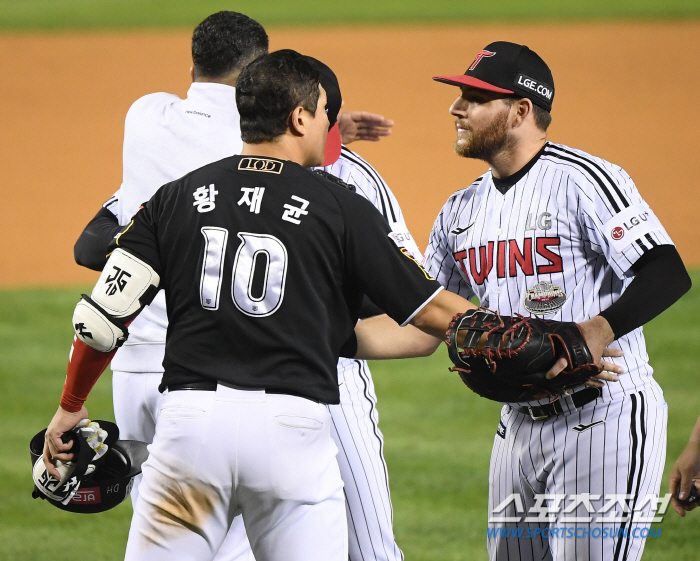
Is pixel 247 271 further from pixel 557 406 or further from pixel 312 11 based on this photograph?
pixel 312 11

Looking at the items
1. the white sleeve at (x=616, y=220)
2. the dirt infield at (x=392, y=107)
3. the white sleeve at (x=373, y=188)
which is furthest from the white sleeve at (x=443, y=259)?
the dirt infield at (x=392, y=107)

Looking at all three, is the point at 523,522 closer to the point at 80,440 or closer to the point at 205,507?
the point at 205,507

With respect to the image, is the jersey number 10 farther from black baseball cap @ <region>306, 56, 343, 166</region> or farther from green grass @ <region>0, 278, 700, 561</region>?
green grass @ <region>0, 278, 700, 561</region>

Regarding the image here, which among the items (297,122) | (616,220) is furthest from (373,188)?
(297,122)

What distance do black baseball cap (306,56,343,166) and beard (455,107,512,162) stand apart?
0.50 meters

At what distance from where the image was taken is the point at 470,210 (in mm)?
3477

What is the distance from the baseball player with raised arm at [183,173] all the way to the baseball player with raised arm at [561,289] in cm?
39

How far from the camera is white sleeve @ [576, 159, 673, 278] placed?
118 inches

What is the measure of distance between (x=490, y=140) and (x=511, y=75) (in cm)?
25

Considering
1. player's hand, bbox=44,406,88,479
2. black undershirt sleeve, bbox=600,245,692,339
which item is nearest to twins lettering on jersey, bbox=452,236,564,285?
black undershirt sleeve, bbox=600,245,692,339

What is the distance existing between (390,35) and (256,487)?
16751mm

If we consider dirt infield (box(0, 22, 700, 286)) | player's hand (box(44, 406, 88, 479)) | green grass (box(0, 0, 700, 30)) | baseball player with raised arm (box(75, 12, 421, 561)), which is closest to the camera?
player's hand (box(44, 406, 88, 479))

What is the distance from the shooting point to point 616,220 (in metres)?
3.03

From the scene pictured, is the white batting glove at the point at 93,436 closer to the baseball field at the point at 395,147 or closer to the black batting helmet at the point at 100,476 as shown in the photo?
the black batting helmet at the point at 100,476
